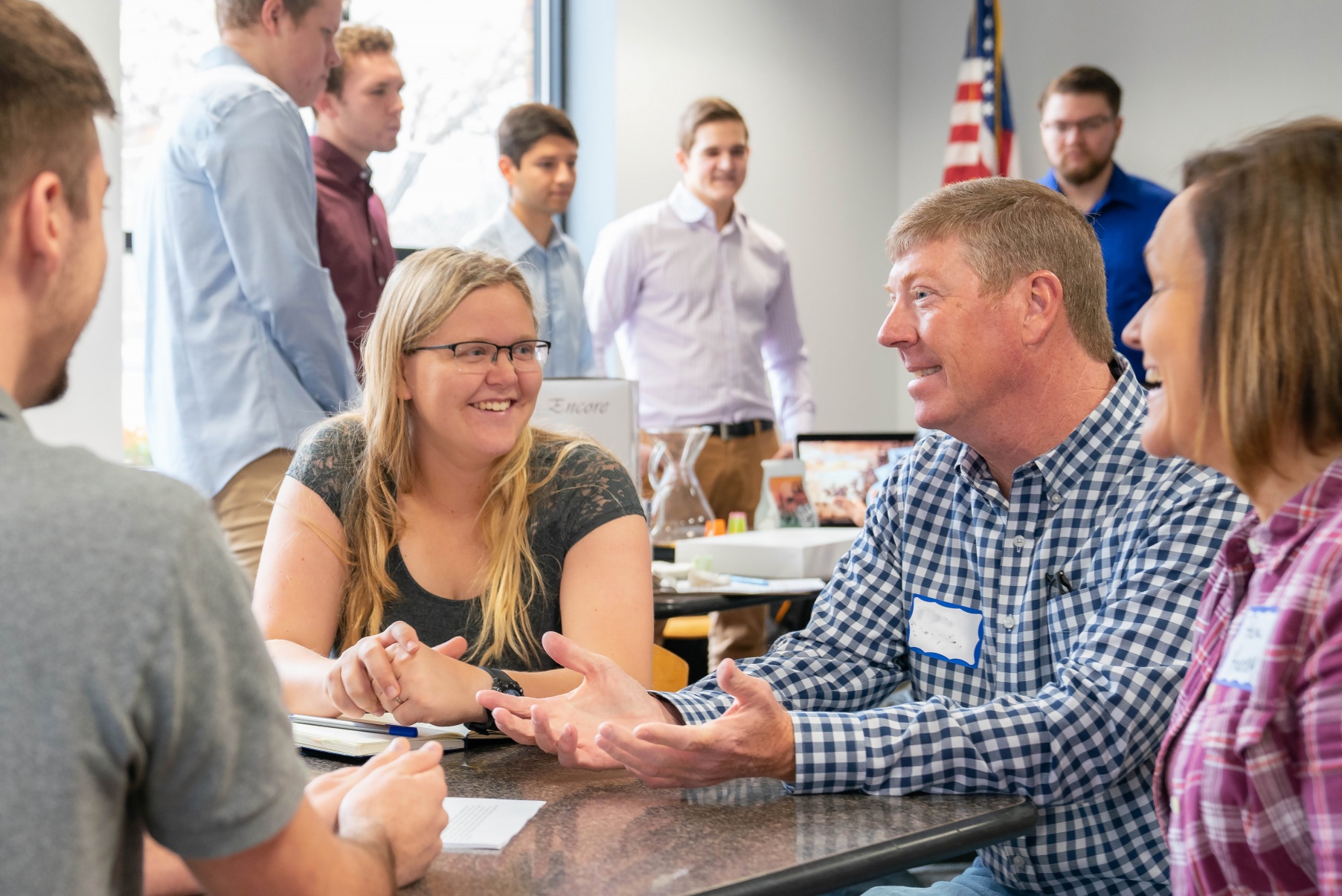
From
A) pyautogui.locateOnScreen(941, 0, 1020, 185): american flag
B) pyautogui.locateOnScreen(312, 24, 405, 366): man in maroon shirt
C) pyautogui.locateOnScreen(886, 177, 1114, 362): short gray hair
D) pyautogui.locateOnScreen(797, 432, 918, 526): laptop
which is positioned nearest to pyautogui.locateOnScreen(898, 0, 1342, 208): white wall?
pyautogui.locateOnScreen(941, 0, 1020, 185): american flag

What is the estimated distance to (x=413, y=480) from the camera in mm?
1991

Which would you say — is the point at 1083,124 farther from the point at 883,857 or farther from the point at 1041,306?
the point at 883,857

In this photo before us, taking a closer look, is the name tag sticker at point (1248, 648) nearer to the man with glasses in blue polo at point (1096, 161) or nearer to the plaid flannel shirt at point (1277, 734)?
the plaid flannel shirt at point (1277, 734)

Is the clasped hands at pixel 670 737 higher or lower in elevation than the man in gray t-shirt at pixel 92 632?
lower

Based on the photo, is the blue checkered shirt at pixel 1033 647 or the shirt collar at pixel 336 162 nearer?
the blue checkered shirt at pixel 1033 647

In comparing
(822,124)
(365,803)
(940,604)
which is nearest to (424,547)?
(940,604)

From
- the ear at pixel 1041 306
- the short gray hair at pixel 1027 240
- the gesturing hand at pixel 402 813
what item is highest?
the short gray hair at pixel 1027 240

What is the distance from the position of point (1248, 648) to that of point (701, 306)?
3861 mm

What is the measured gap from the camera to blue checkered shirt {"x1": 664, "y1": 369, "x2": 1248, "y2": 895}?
127 cm

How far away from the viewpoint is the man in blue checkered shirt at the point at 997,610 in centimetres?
126

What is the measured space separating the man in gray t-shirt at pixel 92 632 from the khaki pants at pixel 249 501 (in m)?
2.04

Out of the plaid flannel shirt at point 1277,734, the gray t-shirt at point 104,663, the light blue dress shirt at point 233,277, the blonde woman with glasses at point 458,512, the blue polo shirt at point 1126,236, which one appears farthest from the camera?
the blue polo shirt at point 1126,236

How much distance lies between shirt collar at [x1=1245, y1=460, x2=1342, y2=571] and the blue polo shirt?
321cm

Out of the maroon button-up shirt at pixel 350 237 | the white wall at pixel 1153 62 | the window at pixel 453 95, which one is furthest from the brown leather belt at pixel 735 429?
the white wall at pixel 1153 62
